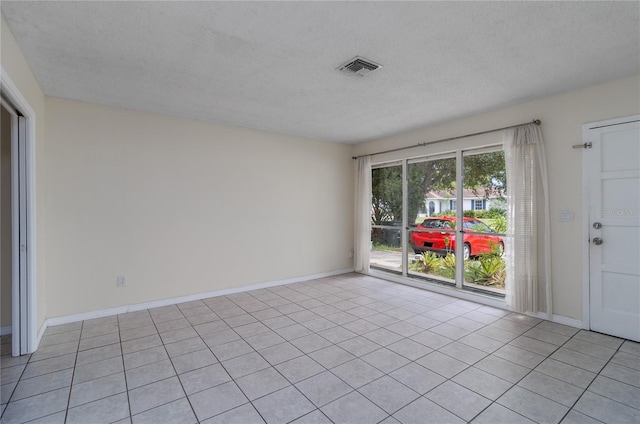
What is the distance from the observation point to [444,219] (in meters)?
4.61

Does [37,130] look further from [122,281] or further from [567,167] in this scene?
[567,167]

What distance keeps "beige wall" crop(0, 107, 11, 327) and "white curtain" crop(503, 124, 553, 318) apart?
544cm

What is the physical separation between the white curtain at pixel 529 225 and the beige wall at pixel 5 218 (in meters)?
5.44

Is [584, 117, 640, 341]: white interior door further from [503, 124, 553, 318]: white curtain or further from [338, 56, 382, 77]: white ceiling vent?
[338, 56, 382, 77]: white ceiling vent

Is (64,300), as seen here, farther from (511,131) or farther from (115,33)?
(511,131)

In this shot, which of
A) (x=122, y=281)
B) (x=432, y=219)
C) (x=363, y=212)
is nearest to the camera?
(x=122, y=281)

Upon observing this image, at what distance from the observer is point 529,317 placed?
3523 millimetres

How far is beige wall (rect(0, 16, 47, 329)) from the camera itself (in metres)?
2.15

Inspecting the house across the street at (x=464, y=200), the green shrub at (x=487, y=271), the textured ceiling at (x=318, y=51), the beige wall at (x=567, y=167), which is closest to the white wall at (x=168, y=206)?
the textured ceiling at (x=318, y=51)

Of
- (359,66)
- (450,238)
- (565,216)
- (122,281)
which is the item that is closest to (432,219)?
(450,238)

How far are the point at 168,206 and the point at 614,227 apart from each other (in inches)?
199

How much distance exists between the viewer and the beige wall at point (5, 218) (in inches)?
116

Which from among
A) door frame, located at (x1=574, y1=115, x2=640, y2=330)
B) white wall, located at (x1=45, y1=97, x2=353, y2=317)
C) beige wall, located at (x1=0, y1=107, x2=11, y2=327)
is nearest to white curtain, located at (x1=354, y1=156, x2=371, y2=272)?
white wall, located at (x1=45, y1=97, x2=353, y2=317)

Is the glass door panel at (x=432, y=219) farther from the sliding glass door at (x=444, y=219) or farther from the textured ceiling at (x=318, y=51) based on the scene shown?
the textured ceiling at (x=318, y=51)
